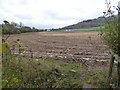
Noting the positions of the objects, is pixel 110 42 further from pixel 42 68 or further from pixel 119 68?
pixel 42 68

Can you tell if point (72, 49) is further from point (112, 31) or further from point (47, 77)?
point (112, 31)

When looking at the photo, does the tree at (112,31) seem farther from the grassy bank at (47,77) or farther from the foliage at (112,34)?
the grassy bank at (47,77)

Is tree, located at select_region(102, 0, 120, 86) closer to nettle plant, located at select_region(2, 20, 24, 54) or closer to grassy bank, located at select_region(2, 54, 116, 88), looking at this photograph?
grassy bank, located at select_region(2, 54, 116, 88)

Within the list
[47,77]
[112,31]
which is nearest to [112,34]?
[112,31]

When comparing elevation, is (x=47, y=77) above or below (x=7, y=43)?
below

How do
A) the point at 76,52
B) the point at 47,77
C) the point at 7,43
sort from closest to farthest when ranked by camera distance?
the point at 7,43 < the point at 47,77 < the point at 76,52

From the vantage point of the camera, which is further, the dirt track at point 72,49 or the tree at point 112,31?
the dirt track at point 72,49

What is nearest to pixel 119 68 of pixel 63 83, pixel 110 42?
pixel 110 42

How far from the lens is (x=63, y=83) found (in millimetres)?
3287

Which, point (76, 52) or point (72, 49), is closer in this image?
point (76, 52)

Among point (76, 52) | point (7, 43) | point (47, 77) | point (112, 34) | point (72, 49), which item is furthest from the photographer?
point (72, 49)

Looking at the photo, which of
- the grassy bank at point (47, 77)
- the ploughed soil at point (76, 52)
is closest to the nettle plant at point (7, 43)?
the grassy bank at point (47, 77)

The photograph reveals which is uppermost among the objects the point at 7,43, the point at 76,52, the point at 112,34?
the point at 112,34

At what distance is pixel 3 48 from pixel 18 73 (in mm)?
1980
